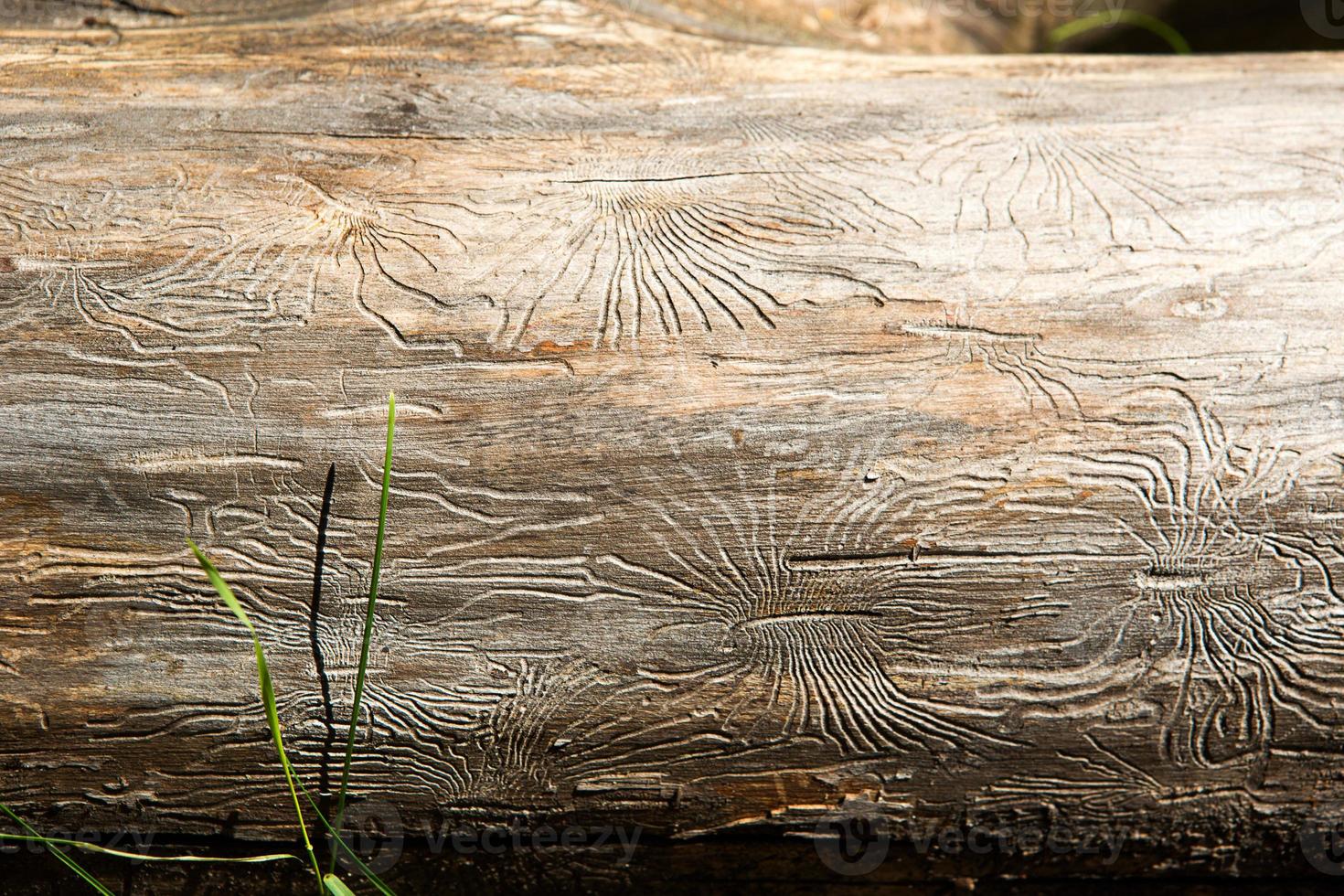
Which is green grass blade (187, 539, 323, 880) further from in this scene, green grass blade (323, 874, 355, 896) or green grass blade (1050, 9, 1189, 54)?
green grass blade (1050, 9, 1189, 54)

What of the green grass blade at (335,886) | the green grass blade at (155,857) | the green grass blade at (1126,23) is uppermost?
the green grass blade at (1126,23)

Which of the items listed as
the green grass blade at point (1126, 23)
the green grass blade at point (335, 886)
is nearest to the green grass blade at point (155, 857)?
the green grass blade at point (335, 886)

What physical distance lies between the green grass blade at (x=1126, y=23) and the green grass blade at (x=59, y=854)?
2.91 m

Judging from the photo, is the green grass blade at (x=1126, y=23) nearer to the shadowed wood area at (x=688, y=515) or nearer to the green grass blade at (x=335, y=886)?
the shadowed wood area at (x=688, y=515)

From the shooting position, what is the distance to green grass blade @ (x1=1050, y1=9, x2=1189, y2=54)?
254cm

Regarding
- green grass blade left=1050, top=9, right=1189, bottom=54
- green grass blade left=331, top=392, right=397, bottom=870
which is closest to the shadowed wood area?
green grass blade left=331, top=392, right=397, bottom=870

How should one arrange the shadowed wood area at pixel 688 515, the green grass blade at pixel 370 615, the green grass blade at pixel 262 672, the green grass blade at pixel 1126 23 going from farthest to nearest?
the green grass blade at pixel 1126 23
the shadowed wood area at pixel 688 515
the green grass blade at pixel 370 615
the green grass blade at pixel 262 672

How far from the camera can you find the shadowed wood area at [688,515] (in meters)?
1.28

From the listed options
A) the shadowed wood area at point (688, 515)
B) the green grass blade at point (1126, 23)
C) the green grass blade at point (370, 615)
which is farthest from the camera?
the green grass blade at point (1126, 23)

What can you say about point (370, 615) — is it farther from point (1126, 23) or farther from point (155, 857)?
point (1126, 23)

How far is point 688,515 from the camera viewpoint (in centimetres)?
129

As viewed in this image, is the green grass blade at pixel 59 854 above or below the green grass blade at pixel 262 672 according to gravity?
below

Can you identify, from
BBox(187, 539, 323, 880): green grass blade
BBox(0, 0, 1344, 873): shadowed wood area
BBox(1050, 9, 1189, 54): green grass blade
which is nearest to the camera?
BBox(187, 539, 323, 880): green grass blade

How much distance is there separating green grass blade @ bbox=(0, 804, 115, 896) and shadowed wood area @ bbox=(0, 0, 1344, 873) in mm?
42
